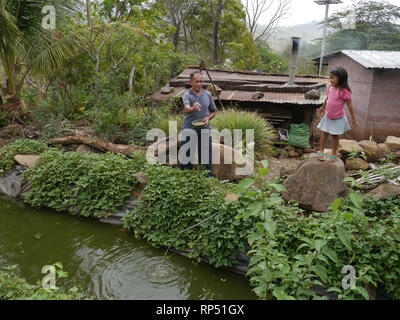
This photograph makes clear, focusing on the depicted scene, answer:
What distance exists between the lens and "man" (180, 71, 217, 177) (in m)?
5.18

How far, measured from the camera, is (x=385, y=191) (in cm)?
472

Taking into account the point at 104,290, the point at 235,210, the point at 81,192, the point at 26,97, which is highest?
the point at 26,97

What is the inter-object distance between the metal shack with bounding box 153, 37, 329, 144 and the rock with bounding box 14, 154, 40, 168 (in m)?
3.44

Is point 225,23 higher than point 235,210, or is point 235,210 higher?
point 225,23

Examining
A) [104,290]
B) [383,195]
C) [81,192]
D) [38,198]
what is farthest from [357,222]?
[38,198]

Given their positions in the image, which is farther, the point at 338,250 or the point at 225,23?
the point at 225,23

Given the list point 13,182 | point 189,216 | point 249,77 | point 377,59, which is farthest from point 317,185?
point 249,77

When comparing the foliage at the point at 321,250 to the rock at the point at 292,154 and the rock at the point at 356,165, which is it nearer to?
the rock at the point at 356,165

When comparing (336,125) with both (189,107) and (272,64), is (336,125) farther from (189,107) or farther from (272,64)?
(272,64)

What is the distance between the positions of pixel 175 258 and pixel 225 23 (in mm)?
20935

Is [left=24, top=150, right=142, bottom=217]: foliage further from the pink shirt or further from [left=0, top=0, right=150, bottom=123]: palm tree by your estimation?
the pink shirt

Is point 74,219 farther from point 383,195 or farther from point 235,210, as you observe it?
point 383,195

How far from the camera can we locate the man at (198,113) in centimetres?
518

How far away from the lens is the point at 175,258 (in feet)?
15.5
